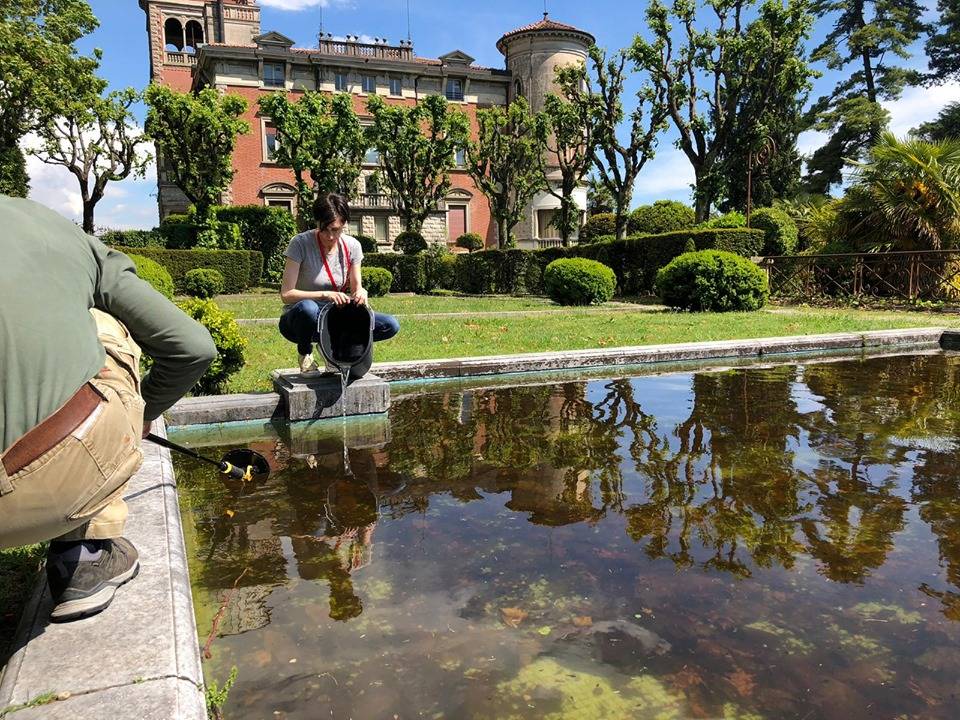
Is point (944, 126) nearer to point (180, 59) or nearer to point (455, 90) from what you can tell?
point (455, 90)

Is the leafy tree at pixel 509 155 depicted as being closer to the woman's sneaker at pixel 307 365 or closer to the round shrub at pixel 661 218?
the round shrub at pixel 661 218

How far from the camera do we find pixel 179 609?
176 cm

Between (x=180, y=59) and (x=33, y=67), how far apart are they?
45.2ft

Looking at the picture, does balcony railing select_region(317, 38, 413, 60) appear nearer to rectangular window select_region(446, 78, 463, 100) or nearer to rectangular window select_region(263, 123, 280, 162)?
rectangular window select_region(446, 78, 463, 100)

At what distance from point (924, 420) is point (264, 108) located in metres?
→ 25.1

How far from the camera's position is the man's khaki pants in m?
1.42

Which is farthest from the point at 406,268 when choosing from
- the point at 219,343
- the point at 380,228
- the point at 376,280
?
the point at 219,343

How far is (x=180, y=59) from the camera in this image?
39000mm

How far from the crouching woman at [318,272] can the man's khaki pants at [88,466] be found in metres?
2.76

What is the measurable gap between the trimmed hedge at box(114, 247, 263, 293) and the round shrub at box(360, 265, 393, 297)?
457cm

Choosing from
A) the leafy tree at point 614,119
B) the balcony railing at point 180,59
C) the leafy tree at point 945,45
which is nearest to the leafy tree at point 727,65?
the leafy tree at point 614,119

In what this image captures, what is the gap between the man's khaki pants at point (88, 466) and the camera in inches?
55.8

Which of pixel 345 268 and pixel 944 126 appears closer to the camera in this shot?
pixel 345 268

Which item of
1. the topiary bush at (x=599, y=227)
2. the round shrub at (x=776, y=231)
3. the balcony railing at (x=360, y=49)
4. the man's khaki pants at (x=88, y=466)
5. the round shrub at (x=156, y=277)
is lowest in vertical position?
→ the man's khaki pants at (x=88, y=466)
